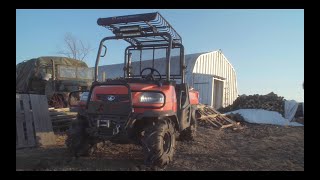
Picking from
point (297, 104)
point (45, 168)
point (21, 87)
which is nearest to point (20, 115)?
point (45, 168)

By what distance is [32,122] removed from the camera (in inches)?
337

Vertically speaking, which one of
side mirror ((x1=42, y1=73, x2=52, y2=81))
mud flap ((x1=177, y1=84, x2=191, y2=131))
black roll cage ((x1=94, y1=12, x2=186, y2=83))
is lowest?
mud flap ((x1=177, y1=84, x2=191, y2=131))

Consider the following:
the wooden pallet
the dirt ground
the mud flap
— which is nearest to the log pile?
the dirt ground

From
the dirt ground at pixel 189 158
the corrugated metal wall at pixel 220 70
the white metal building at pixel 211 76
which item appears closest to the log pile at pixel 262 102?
the white metal building at pixel 211 76

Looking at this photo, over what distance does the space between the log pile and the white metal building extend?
88.1 inches

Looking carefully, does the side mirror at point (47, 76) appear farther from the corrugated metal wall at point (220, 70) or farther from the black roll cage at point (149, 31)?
the corrugated metal wall at point (220, 70)

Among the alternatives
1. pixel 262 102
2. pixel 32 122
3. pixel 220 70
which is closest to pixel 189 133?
pixel 32 122

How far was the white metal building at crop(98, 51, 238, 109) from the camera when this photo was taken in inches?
885

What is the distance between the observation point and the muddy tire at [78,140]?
662cm

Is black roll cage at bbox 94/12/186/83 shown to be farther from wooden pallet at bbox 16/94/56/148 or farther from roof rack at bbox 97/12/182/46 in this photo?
wooden pallet at bbox 16/94/56/148

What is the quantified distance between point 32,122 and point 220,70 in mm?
20307

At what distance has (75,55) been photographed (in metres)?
44.2

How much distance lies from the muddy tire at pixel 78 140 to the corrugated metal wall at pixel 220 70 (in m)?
16.3

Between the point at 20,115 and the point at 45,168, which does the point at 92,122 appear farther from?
the point at 20,115
